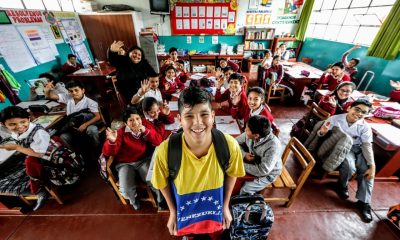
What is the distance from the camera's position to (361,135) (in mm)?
1843

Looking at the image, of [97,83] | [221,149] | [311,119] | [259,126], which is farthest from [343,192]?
[97,83]

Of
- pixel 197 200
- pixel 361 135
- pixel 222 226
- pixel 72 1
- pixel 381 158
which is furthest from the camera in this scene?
pixel 72 1

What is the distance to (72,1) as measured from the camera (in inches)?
190

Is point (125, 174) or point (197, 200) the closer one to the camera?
point (197, 200)

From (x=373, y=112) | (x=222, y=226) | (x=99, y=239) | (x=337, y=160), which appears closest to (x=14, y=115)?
(x=99, y=239)

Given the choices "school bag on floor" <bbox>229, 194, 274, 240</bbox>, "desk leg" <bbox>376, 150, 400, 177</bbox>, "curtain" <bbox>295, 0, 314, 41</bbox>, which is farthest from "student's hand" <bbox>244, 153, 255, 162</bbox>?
"curtain" <bbox>295, 0, 314, 41</bbox>

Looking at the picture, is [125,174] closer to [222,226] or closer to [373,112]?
[222,226]

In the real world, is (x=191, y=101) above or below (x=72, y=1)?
below

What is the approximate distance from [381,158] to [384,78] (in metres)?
2.16

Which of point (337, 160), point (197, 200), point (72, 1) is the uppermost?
point (72, 1)

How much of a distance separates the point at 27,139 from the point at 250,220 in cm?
226

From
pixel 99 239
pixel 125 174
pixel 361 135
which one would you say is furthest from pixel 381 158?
pixel 99 239

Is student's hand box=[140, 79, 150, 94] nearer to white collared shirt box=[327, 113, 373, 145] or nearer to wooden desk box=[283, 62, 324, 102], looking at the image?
white collared shirt box=[327, 113, 373, 145]

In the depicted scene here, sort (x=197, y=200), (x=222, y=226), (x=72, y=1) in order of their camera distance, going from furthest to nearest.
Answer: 1. (x=72, y=1)
2. (x=222, y=226)
3. (x=197, y=200)
